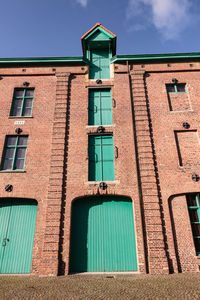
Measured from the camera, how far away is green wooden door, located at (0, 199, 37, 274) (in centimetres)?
907

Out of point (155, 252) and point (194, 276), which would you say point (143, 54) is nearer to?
point (155, 252)

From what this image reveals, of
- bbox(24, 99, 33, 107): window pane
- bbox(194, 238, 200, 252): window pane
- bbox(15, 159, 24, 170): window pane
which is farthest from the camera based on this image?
bbox(24, 99, 33, 107): window pane

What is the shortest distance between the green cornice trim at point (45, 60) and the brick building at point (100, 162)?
7cm

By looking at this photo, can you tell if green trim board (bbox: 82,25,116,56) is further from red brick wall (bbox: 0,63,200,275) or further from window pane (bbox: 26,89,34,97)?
window pane (bbox: 26,89,34,97)

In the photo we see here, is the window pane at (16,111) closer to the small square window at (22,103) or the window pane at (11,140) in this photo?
the small square window at (22,103)

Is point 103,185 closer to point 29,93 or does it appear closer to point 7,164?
point 7,164

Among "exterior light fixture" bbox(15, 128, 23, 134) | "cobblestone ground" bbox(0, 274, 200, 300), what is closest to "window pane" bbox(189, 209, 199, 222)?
"cobblestone ground" bbox(0, 274, 200, 300)

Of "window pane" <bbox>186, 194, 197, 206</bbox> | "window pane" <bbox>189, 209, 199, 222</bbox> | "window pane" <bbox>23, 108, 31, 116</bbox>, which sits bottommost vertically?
"window pane" <bbox>189, 209, 199, 222</bbox>

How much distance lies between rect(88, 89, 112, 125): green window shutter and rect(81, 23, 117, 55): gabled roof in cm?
430

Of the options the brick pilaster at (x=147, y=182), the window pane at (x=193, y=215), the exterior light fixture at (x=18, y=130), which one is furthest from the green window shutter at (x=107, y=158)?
the exterior light fixture at (x=18, y=130)

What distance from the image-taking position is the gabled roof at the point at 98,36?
14.2 m

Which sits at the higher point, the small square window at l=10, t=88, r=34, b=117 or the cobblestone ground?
the small square window at l=10, t=88, r=34, b=117

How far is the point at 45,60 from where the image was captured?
44.1 ft

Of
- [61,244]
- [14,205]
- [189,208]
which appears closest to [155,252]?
[189,208]
